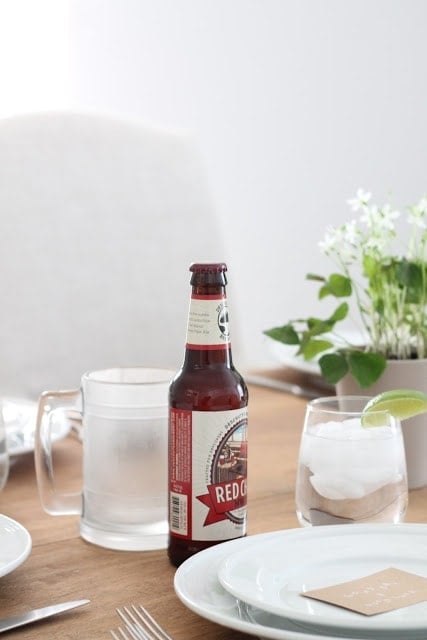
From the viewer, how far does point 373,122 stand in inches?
117

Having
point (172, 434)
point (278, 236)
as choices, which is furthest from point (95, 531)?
point (278, 236)

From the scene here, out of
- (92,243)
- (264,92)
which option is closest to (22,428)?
(92,243)

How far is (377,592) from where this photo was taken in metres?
0.61

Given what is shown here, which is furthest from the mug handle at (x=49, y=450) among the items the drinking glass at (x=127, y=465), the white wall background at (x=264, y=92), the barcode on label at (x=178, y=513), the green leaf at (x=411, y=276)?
the white wall background at (x=264, y=92)

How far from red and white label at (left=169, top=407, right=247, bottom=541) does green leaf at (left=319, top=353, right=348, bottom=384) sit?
25 cm

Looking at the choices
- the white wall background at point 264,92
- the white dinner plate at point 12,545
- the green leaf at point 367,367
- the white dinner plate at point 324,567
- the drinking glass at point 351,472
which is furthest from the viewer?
the white wall background at point 264,92

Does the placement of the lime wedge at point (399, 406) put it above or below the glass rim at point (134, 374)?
below

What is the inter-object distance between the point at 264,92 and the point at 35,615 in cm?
283

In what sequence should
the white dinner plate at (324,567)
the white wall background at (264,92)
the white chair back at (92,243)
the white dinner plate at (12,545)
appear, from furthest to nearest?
the white wall background at (264,92) < the white chair back at (92,243) < the white dinner plate at (12,545) < the white dinner plate at (324,567)

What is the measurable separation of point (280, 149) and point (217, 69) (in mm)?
363

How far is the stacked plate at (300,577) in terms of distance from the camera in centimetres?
56

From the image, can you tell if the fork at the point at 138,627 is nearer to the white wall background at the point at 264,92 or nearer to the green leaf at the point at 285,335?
the green leaf at the point at 285,335

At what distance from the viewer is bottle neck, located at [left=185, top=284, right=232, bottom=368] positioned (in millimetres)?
754

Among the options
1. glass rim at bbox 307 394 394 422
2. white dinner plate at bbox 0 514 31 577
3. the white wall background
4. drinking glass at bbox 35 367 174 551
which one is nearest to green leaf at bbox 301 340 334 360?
glass rim at bbox 307 394 394 422
